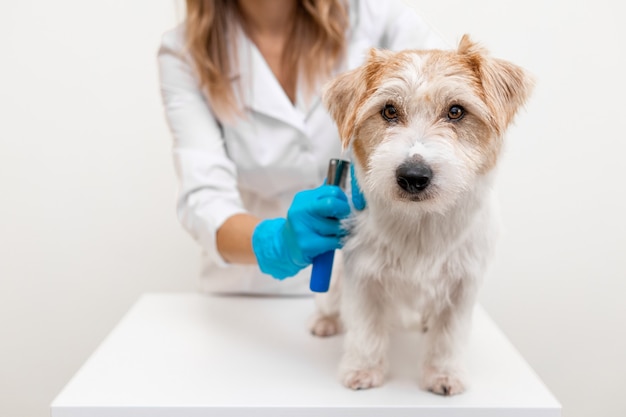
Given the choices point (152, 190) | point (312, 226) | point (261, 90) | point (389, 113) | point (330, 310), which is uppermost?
point (389, 113)

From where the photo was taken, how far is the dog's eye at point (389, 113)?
100 cm

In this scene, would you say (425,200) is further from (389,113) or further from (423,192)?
(389,113)

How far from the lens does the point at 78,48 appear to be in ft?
6.77

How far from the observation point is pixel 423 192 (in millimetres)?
926

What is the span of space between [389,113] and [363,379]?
0.49 m

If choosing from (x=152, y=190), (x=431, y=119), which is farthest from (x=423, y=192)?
(x=152, y=190)

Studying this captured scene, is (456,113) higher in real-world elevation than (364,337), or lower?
higher

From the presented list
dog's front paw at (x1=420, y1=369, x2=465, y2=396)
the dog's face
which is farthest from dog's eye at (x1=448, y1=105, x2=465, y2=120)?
dog's front paw at (x1=420, y1=369, x2=465, y2=396)

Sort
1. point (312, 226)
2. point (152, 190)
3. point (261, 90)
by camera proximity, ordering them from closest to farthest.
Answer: point (312, 226)
point (261, 90)
point (152, 190)

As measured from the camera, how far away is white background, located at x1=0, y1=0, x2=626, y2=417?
6.22 ft

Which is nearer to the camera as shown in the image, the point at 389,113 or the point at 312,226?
the point at 389,113

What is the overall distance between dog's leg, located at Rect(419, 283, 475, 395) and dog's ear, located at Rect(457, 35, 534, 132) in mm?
326

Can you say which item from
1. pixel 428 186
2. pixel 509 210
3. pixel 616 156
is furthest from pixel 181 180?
pixel 616 156

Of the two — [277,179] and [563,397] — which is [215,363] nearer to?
[277,179]
